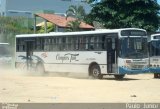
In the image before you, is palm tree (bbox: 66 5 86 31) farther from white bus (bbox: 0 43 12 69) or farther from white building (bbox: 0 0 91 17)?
white building (bbox: 0 0 91 17)

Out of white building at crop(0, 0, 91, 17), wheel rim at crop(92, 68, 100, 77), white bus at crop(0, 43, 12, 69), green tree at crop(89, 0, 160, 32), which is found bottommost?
wheel rim at crop(92, 68, 100, 77)

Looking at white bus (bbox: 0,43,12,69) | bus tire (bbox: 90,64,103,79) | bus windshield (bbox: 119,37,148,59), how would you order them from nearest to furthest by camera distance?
bus windshield (bbox: 119,37,148,59)
bus tire (bbox: 90,64,103,79)
white bus (bbox: 0,43,12,69)

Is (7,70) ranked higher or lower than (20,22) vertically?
lower

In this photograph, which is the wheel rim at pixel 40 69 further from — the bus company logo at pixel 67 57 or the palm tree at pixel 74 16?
the palm tree at pixel 74 16

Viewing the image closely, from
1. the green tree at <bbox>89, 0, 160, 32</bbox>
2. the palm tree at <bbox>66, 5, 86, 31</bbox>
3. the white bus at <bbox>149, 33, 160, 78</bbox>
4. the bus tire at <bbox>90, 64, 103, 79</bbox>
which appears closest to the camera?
the bus tire at <bbox>90, 64, 103, 79</bbox>

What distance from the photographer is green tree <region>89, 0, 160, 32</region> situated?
4093cm

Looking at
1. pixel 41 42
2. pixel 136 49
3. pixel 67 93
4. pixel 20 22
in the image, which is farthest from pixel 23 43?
pixel 20 22

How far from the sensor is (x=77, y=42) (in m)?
29.2

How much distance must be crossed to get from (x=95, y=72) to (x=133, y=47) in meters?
2.60

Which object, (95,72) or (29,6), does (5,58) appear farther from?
(29,6)

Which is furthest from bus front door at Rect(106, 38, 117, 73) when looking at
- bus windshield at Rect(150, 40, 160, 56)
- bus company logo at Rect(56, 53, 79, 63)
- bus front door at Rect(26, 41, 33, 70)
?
bus front door at Rect(26, 41, 33, 70)

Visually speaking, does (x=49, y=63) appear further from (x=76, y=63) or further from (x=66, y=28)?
(x=66, y=28)

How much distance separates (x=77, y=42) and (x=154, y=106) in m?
16.3

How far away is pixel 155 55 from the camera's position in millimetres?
30234
